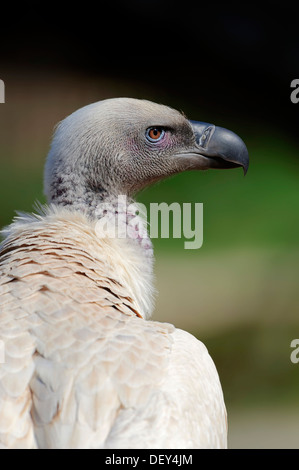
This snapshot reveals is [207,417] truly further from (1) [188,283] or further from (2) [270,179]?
(2) [270,179]

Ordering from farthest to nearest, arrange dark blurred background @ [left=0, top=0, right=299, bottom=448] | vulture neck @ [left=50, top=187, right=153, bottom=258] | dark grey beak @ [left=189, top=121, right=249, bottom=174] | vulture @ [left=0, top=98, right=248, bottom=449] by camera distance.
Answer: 1. dark blurred background @ [left=0, top=0, right=299, bottom=448]
2. dark grey beak @ [left=189, top=121, right=249, bottom=174]
3. vulture neck @ [left=50, top=187, right=153, bottom=258]
4. vulture @ [left=0, top=98, right=248, bottom=449]

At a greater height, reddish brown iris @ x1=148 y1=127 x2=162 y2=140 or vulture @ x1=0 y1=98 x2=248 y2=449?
reddish brown iris @ x1=148 y1=127 x2=162 y2=140

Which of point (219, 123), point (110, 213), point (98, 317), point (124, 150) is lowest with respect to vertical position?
point (98, 317)

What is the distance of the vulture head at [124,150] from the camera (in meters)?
2.50

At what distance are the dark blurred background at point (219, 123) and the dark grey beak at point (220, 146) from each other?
308 centimetres

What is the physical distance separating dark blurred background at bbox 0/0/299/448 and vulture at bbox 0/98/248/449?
3.15 meters

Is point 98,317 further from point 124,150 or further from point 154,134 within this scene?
point 154,134

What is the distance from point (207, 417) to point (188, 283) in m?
4.69

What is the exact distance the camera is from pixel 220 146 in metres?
2.74

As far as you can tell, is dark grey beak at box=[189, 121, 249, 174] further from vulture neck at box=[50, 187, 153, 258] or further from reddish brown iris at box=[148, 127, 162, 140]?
vulture neck at box=[50, 187, 153, 258]

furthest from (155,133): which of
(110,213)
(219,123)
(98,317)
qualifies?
(219,123)

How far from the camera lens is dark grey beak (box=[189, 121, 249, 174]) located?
2.74m

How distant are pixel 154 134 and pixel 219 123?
3.96m

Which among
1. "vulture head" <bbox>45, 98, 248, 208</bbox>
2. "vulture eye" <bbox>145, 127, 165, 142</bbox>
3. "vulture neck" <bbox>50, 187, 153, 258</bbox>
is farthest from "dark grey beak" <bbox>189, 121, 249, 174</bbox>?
"vulture neck" <bbox>50, 187, 153, 258</bbox>
